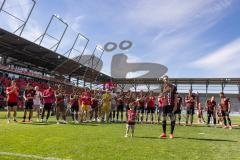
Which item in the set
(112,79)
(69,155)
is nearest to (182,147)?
(69,155)

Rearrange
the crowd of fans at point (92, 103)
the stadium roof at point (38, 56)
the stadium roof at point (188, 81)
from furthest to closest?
the stadium roof at point (188, 81), the stadium roof at point (38, 56), the crowd of fans at point (92, 103)

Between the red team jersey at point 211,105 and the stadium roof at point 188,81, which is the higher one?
the stadium roof at point 188,81

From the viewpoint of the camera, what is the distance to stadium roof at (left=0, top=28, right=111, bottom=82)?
3672cm

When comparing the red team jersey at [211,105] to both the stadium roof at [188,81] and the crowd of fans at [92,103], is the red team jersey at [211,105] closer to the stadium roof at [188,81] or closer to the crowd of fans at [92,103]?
the crowd of fans at [92,103]

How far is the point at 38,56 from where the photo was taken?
43.1 meters

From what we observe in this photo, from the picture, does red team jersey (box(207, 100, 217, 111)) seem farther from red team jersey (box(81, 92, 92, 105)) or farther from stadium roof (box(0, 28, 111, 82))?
stadium roof (box(0, 28, 111, 82))

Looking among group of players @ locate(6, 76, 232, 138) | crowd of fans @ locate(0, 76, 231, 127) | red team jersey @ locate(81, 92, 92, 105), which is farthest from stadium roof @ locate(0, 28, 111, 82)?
red team jersey @ locate(81, 92, 92, 105)

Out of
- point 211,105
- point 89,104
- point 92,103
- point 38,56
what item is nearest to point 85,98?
point 89,104

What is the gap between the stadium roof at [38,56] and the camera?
120 ft

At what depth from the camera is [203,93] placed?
6369 cm

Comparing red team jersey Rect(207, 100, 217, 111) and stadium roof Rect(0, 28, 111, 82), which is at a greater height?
stadium roof Rect(0, 28, 111, 82)

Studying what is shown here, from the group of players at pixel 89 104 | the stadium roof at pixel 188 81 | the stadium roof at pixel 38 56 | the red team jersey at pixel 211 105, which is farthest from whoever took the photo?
the stadium roof at pixel 188 81

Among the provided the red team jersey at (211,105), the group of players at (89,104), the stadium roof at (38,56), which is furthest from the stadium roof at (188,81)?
the red team jersey at (211,105)

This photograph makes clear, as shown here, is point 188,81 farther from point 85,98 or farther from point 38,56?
point 85,98
